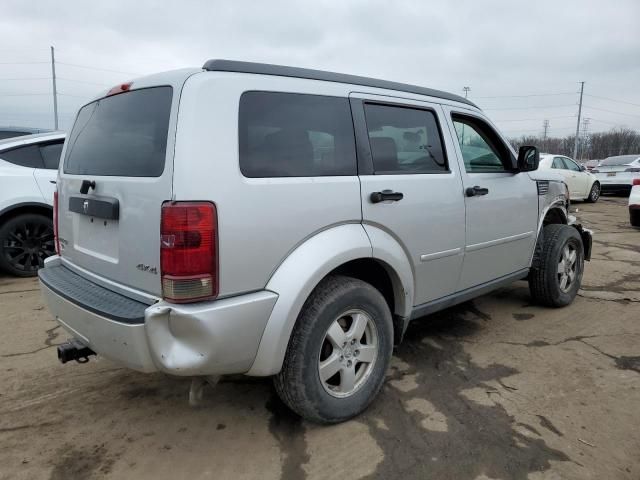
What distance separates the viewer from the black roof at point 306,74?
87.8 inches

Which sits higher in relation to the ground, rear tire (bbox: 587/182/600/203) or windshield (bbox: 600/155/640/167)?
windshield (bbox: 600/155/640/167)

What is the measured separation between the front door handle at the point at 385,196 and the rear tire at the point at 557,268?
89.1 inches

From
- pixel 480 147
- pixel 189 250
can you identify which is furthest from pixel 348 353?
pixel 480 147

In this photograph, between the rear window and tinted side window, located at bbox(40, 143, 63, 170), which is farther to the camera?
tinted side window, located at bbox(40, 143, 63, 170)

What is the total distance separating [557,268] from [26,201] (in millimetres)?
5690

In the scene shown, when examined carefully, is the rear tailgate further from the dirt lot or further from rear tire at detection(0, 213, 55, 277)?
rear tire at detection(0, 213, 55, 277)

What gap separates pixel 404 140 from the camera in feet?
10.0

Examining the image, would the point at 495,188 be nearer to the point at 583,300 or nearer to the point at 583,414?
the point at 583,414

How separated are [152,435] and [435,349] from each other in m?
2.15

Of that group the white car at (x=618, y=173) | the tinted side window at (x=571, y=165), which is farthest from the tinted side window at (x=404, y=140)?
the white car at (x=618, y=173)

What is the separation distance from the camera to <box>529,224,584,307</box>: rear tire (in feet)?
14.3

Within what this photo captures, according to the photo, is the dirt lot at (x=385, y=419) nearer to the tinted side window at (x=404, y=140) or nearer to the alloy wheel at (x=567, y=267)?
the alloy wheel at (x=567, y=267)

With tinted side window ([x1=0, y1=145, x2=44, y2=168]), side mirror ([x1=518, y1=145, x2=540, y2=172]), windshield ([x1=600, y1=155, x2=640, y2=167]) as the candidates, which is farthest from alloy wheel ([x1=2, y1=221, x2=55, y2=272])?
windshield ([x1=600, y1=155, x2=640, y2=167])

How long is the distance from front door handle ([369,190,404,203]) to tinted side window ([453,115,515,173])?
90 centimetres
